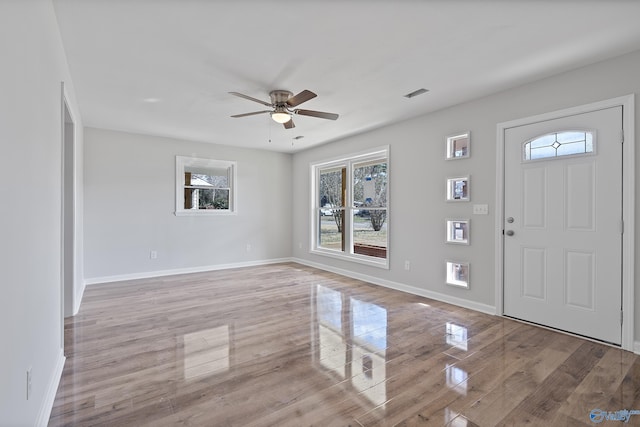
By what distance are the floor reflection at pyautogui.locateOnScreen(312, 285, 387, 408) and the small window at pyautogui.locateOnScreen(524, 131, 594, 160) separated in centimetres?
237

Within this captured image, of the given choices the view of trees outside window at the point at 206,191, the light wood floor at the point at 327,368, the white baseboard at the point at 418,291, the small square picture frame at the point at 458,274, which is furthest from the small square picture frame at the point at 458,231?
the view of trees outside window at the point at 206,191

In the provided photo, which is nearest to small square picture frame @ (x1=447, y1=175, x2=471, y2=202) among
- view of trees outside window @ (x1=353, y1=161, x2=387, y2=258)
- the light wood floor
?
view of trees outside window @ (x1=353, y1=161, x2=387, y2=258)

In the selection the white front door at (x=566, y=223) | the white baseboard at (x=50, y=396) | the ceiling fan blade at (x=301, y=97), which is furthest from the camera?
the ceiling fan blade at (x=301, y=97)

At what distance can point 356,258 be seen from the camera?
18.2 ft

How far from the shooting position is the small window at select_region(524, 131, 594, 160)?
114 inches

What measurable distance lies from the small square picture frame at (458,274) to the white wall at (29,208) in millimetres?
3960

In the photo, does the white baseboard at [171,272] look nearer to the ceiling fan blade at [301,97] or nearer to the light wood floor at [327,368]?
the light wood floor at [327,368]

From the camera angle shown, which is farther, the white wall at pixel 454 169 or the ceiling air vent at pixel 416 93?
the ceiling air vent at pixel 416 93

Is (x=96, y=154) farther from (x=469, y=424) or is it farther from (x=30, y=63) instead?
(x=469, y=424)

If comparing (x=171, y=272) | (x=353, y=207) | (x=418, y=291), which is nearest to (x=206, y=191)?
(x=171, y=272)

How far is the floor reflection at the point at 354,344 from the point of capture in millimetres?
2158

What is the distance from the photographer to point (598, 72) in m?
2.82

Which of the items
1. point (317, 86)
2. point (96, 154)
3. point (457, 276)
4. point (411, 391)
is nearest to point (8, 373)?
point (411, 391)

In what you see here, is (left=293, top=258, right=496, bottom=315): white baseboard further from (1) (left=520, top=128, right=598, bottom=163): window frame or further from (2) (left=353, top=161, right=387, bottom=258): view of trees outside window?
(1) (left=520, top=128, right=598, bottom=163): window frame
